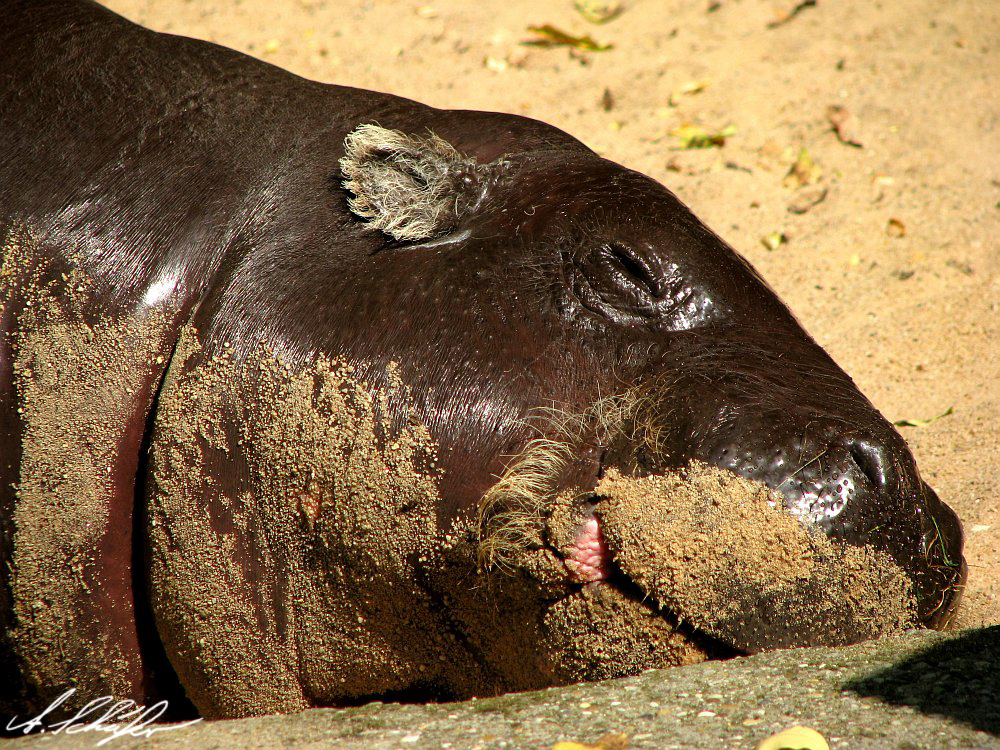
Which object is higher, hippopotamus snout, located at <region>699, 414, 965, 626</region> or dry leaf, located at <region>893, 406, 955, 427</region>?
dry leaf, located at <region>893, 406, 955, 427</region>

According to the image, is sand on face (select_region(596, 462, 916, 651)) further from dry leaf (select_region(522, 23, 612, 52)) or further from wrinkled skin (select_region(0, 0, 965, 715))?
dry leaf (select_region(522, 23, 612, 52))

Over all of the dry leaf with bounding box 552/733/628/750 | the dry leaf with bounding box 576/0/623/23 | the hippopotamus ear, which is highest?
the dry leaf with bounding box 576/0/623/23

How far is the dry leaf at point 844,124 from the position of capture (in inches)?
201

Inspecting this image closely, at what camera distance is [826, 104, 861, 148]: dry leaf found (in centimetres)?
511

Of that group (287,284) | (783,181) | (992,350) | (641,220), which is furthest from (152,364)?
(783,181)

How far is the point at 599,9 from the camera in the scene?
632cm

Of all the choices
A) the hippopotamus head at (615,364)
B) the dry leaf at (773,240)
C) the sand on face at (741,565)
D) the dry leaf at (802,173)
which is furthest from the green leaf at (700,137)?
the sand on face at (741,565)

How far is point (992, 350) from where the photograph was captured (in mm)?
3895

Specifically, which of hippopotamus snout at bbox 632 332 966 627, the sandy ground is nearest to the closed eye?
hippopotamus snout at bbox 632 332 966 627

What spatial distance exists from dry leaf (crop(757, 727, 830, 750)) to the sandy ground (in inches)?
55.9

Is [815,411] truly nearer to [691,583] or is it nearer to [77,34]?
[691,583]

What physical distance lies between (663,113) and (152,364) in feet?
12.1

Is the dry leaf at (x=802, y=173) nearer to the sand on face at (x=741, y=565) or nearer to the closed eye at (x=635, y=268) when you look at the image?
the closed eye at (x=635, y=268)

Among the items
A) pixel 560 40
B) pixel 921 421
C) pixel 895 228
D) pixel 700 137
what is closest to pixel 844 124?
pixel 700 137
